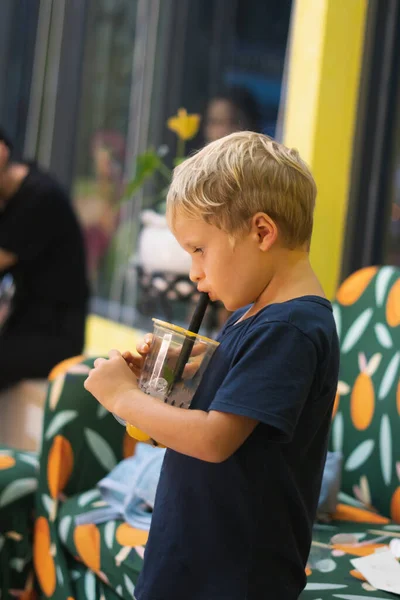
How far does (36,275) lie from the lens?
2742 mm

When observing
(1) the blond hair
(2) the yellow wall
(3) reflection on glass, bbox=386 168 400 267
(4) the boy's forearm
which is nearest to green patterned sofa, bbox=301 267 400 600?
(2) the yellow wall

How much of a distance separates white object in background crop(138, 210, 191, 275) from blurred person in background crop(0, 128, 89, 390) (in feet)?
1.58

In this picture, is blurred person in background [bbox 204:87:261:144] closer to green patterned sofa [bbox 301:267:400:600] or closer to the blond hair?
green patterned sofa [bbox 301:267:400:600]

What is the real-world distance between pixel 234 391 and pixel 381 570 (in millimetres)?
599

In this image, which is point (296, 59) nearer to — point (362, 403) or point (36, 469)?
point (362, 403)

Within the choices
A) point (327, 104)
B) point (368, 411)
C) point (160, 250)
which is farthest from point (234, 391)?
point (327, 104)

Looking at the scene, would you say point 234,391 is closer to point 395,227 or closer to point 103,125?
point 395,227

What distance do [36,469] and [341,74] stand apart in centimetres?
137

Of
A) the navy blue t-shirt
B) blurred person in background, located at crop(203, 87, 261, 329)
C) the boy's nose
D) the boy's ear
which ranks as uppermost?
blurred person in background, located at crop(203, 87, 261, 329)

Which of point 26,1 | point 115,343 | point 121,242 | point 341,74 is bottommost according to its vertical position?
point 115,343

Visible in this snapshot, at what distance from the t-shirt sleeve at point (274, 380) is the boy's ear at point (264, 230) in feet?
0.35

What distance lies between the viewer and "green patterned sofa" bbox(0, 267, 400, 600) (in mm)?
1652

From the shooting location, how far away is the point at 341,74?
232cm

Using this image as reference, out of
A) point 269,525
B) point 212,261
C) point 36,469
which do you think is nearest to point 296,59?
point 36,469
